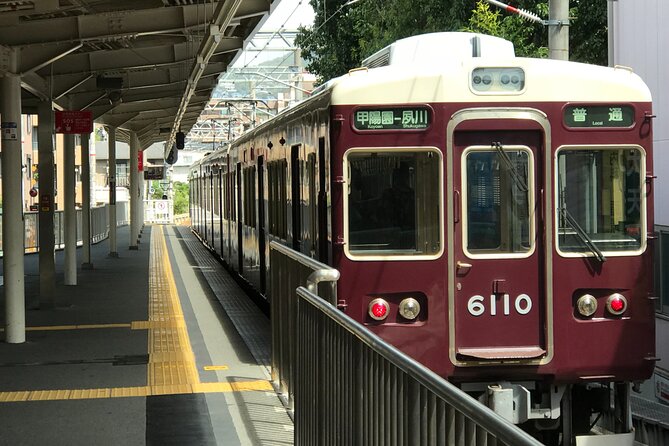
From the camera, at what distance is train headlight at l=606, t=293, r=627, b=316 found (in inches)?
307

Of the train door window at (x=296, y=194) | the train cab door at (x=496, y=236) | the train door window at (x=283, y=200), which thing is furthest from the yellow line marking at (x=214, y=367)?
the train cab door at (x=496, y=236)

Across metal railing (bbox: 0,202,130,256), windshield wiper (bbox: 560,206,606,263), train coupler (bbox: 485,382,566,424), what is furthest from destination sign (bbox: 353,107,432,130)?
metal railing (bbox: 0,202,130,256)

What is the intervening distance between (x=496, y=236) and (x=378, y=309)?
102 centimetres

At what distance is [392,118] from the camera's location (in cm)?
780

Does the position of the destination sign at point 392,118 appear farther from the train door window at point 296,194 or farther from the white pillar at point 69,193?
the white pillar at point 69,193

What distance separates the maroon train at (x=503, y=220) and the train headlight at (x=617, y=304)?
0.03ft

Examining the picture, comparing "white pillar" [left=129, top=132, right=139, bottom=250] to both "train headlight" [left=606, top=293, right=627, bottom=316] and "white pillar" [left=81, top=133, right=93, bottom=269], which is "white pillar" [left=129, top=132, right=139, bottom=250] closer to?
"white pillar" [left=81, top=133, right=93, bottom=269]

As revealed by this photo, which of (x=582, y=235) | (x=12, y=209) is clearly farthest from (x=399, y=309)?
(x=12, y=209)

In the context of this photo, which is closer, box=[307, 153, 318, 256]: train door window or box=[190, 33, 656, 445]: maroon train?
box=[190, 33, 656, 445]: maroon train

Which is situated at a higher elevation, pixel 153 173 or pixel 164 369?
pixel 153 173

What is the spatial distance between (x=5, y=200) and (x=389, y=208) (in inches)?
222

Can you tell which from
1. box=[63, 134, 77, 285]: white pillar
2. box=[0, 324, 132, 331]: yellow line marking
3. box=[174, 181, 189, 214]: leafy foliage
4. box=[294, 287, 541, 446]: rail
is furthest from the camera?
box=[174, 181, 189, 214]: leafy foliage

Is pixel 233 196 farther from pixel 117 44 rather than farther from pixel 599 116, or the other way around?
pixel 599 116

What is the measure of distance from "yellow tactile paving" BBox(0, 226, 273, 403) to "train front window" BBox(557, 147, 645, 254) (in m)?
2.94
